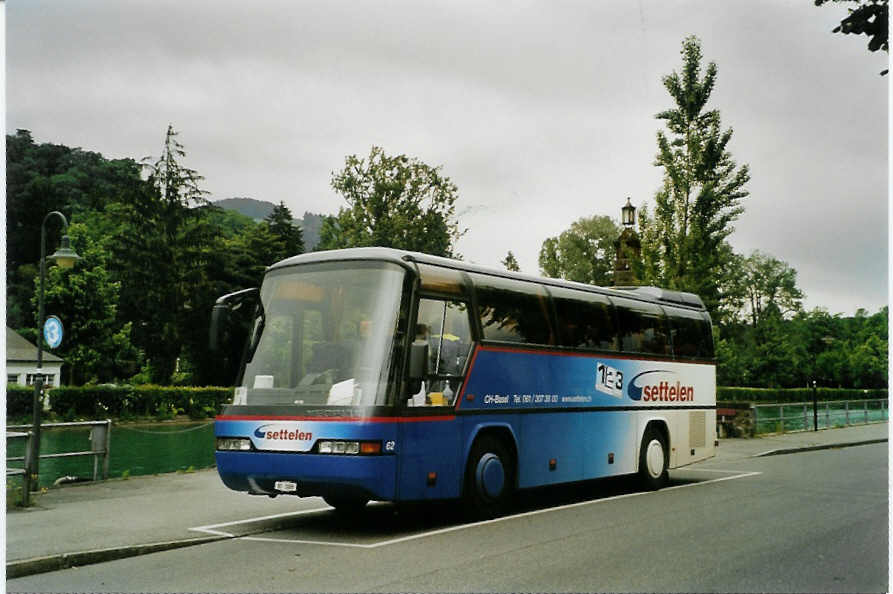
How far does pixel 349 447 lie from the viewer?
35.5 ft

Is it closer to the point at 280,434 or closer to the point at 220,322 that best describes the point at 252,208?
the point at 220,322

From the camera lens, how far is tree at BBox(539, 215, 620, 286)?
8375 cm

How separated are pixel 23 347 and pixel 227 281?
15.0 metres

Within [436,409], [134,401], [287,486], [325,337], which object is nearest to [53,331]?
[325,337]

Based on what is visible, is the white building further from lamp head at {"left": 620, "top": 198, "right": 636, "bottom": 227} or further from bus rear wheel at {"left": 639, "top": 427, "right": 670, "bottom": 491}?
bus rear wheel at {"left": 639, "top": 427, "right": 670, "bottom": 491}

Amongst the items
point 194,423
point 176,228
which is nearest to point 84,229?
point 176,228

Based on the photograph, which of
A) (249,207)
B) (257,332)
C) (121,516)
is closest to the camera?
(257,332)

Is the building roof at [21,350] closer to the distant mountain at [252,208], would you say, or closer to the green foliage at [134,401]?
the green foliage at [134,401]

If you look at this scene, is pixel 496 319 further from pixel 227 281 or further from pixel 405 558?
pixel 227 281

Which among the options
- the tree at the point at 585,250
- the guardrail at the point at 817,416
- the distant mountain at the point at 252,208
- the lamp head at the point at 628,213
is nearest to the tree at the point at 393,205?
the distant mountain at the point at 252,208

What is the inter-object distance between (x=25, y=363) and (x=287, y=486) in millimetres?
61405

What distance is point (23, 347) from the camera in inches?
2608

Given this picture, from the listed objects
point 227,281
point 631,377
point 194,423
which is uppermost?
point 227,281

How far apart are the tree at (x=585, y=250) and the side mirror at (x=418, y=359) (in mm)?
72805
